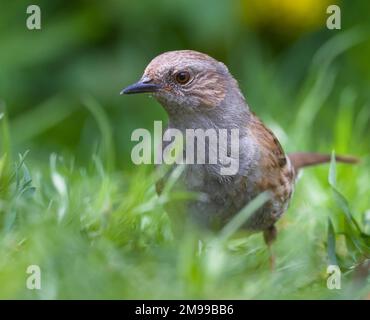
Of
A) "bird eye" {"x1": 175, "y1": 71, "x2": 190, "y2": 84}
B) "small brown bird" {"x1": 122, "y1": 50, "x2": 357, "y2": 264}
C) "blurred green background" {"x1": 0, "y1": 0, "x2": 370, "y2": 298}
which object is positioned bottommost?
"small brown bird" {"x1": 122, "y1": 50, "x2": 357, "y2": 264}

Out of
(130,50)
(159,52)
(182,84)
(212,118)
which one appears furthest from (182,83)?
(130,50)

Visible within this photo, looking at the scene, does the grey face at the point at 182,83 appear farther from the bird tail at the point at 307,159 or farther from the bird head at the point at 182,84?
the bird tail at the point at 307,159

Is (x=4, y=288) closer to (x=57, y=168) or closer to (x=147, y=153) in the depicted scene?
(x=57, y=168)

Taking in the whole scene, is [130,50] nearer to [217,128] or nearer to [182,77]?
[182,77]

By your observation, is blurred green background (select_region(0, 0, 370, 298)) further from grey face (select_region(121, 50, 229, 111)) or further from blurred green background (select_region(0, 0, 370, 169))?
grey face (select_region(121, 50, 229, 111))

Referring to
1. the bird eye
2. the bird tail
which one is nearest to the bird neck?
the bird eye

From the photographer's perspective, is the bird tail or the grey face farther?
the bird tail

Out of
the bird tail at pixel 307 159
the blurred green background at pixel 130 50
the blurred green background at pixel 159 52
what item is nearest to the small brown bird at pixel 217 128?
the bird tail at pixel 307 159

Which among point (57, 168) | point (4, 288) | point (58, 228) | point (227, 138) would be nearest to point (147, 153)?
point (57, 168)
